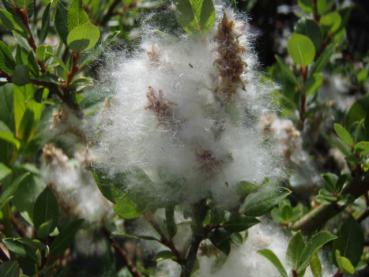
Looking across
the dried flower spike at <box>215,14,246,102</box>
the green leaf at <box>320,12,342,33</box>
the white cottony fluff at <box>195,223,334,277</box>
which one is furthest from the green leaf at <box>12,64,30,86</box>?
the green leaf at <box>320,12,342,33</box>

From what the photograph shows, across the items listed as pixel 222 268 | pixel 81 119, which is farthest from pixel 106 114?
pixel 222 268

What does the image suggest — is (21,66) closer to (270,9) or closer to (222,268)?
(222,268)

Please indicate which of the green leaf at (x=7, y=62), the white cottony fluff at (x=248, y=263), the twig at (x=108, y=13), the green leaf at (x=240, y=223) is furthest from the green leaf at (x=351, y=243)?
the twig at (x=108, y=13)

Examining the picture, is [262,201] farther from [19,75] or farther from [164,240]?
[19,75]

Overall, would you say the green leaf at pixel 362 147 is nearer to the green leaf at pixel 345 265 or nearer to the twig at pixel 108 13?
the green leaf at pixel 345 265

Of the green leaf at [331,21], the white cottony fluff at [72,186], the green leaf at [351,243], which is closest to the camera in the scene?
the green leaf at [351,243]
